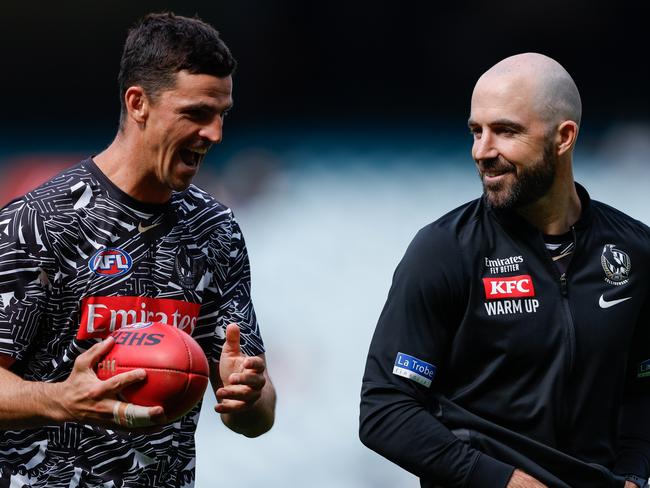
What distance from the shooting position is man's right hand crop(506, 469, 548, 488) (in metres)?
3.52

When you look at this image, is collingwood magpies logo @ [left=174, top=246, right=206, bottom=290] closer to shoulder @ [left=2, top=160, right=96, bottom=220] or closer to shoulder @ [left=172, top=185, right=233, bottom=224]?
shoulder @ [left=172, top=185, right=233, bottom=224]

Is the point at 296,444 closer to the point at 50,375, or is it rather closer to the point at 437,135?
the point at 437,135

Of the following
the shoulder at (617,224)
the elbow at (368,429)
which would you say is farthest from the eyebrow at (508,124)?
the elbow at (368,429)

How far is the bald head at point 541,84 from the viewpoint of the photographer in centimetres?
373

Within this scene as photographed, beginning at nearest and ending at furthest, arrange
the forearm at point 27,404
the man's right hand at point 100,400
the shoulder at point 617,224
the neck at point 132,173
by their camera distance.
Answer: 1. the man's right hand at point 100,400
2. the forearm at point 27,404
3. the neck at point 132,173
4. the shoulder at point 617,224

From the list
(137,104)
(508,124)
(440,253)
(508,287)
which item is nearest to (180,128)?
(137,104)

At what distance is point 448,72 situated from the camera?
6.26 m

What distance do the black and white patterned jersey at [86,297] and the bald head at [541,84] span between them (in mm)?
1078

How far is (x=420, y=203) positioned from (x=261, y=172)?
799mm

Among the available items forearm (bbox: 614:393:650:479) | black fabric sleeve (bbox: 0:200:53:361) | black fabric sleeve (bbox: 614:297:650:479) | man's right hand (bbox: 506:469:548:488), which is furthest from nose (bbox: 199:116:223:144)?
forearm (bbox: 614:393:650:479)

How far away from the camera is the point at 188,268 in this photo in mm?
3895

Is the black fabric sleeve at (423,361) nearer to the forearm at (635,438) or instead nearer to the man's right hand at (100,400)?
the forearm at (635,438)

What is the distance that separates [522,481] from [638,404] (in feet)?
2.07

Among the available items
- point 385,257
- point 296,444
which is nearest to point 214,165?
point 385,257
